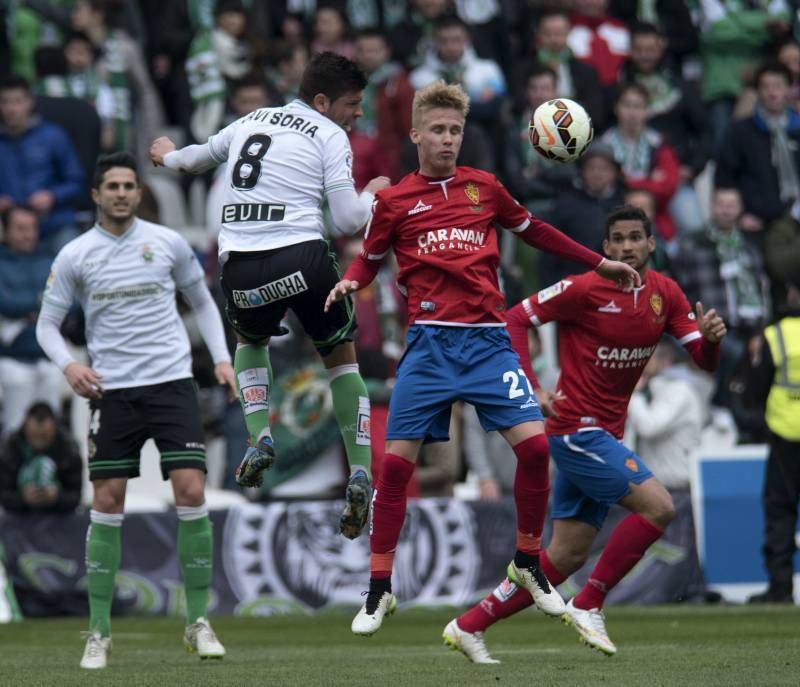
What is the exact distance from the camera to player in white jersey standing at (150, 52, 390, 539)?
9562mm

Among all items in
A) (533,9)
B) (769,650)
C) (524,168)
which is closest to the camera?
(769,650)

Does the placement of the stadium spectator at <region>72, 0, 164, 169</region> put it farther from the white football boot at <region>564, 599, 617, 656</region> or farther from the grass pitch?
the white football boot at <region>564, 599, 617, 656</region>

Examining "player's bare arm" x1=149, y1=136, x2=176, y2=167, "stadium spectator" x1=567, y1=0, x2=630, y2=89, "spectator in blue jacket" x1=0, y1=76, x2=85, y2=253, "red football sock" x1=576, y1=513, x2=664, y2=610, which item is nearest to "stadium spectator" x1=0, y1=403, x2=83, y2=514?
"spectator in blue jacket" x1=0, y1=76, x2=85, y2=253

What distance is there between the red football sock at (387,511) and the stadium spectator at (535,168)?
7.33 meters

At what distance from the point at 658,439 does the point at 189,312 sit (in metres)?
4.40

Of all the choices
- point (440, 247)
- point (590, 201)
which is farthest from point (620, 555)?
point (590, 201)

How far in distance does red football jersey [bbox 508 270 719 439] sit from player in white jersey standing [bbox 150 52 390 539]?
141cm

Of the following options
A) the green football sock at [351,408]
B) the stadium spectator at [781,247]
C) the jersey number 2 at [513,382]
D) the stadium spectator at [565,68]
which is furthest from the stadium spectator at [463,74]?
the jersey number 2 at [513,382]

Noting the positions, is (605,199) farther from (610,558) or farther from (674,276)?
(610,558)

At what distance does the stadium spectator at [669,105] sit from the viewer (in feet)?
60.5

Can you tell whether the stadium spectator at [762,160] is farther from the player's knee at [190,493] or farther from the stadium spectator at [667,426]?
the player's knee at [190,493]

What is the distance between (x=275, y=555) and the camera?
15031mm

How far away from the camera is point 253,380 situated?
10188 millimetres

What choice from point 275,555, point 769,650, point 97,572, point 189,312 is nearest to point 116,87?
point 189,312
